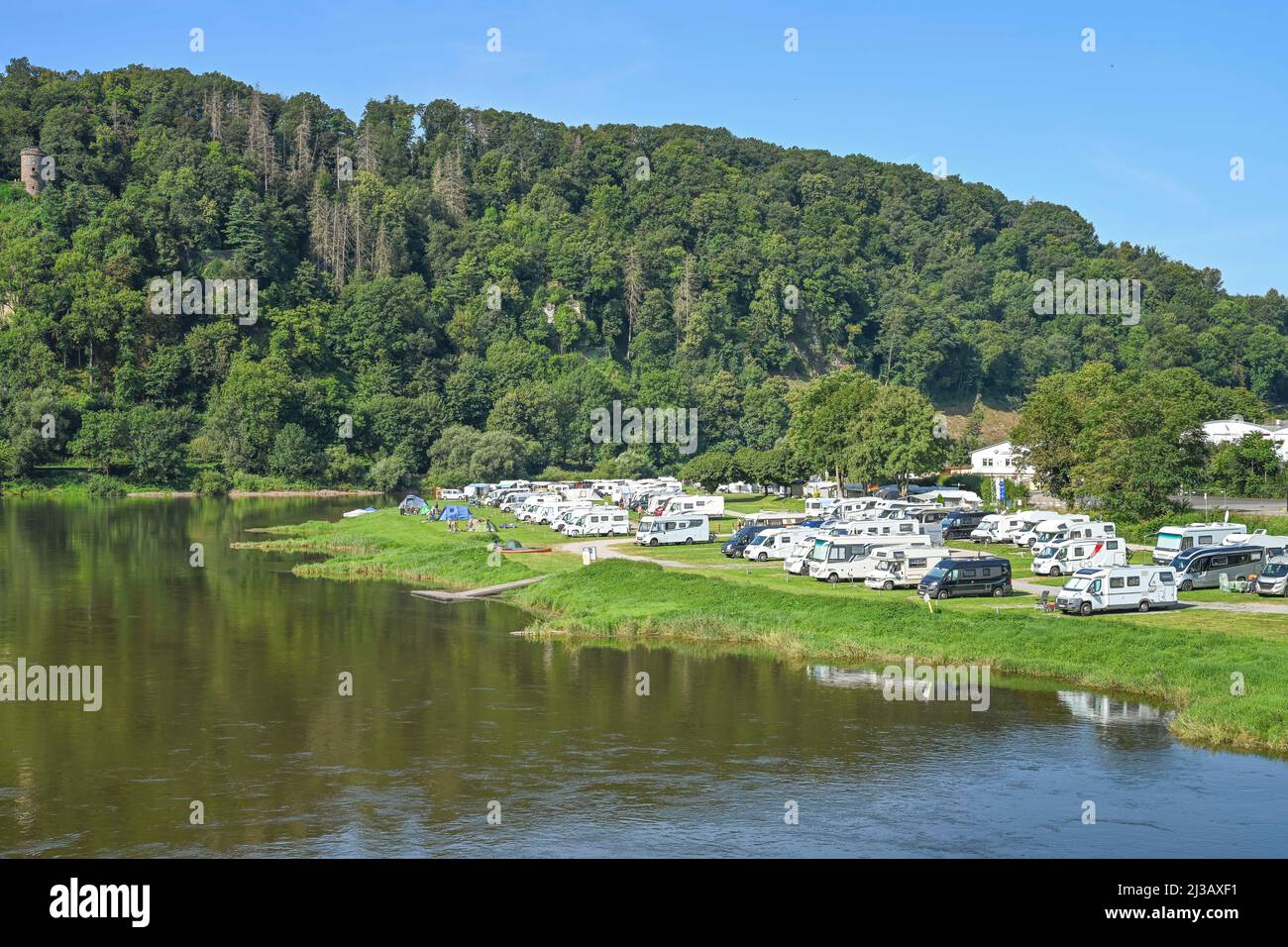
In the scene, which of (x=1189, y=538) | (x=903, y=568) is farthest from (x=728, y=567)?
(x=1189, y=538)

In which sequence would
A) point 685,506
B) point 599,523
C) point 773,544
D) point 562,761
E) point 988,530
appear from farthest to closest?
1. point 599,523
2. point 685,506
3. point 988,530
4. point 773,544
5. point 562,761

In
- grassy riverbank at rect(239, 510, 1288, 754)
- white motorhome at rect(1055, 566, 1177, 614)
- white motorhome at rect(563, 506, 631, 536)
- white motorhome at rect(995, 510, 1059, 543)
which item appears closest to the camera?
grassy riverbank at rect(239, 510, 1288, 754)

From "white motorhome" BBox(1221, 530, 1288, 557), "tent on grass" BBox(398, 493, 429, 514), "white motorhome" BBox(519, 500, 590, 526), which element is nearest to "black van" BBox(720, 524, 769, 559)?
"white motorhome" BBox(519, 500, 590, 526)

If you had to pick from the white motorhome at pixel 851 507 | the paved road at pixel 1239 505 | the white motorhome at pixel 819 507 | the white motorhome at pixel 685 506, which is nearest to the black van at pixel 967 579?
the white motorhome at pixel 851 507

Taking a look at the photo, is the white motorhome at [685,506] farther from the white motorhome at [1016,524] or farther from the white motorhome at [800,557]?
the white motorhome at [1016,524]

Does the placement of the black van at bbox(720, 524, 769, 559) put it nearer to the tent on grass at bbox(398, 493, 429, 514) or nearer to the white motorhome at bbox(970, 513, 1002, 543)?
the white motorhome at bbox(970, 513, 1002, 543)

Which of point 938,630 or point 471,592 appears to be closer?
point 938,630

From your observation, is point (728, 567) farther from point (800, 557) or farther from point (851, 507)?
point (851, 507)
